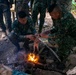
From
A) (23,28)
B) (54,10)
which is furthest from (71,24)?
(23,28)

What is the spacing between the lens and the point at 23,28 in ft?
21.6

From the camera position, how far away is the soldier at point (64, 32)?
5.59 meters

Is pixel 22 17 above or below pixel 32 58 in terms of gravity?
above

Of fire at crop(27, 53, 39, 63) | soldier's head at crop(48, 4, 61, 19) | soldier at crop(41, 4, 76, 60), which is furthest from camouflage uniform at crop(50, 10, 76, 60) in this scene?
fire at crop(27, 53, 39, 63)

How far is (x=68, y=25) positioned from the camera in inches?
220

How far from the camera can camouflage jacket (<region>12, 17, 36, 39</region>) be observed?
652cm

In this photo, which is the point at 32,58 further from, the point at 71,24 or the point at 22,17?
the point at 71,24

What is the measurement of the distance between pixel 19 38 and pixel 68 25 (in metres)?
1.52

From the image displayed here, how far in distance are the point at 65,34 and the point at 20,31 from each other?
1.43 metres

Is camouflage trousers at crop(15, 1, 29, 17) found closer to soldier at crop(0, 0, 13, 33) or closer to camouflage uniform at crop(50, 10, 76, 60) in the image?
soldier at crop(0, 0, 13, 33)

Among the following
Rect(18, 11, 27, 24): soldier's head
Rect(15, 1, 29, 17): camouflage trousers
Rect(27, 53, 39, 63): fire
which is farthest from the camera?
Rect(15, 1, 29, 17): camouflage trousers

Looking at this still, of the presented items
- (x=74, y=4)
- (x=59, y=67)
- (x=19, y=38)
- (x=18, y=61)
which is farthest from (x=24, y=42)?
(x=74, y=4)

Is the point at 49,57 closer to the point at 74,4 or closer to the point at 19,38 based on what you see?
the point at 19,38

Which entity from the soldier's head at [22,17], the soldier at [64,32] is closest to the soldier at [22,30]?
the soldier's head at [22,17]
